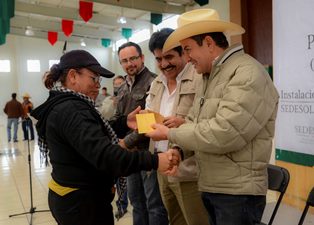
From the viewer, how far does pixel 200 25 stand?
1.40 metres

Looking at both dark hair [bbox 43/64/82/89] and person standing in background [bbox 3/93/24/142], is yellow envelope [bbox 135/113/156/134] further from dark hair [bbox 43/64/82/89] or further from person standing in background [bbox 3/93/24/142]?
person standing in background [bbox 3/93/24/142]

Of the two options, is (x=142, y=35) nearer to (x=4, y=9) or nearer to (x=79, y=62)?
(x=4, y=9)

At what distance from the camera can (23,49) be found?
14977 millimetres

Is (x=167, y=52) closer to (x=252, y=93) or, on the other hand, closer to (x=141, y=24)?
(x=252, y=93)

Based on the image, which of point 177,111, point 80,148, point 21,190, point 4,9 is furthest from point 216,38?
point 4,9

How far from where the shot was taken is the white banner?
2.17 meters

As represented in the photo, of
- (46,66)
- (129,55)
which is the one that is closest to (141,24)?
(46,66)

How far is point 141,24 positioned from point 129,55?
835 cm

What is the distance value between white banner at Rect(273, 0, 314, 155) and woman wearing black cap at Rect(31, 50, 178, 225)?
3.82 feet

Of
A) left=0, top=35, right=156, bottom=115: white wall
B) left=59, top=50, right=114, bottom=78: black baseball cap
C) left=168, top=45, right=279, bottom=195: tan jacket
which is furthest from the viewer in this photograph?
left=0, top=35, right=156, bottom=115: white wall

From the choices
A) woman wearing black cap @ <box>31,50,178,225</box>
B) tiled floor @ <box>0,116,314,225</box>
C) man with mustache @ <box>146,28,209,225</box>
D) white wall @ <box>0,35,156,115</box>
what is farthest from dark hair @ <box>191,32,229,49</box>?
white wall @ <box>0,35,156,115</box>

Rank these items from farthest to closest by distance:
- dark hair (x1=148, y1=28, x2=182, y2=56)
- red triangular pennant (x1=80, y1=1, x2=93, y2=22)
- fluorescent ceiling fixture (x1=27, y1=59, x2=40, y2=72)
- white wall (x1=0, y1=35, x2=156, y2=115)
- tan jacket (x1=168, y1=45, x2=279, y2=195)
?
fluorescent ceiling fixture (x1=27, y1=59, x2=40, y2=72) → white wall (x1=0, y1=35, x2=156, y2=115) → red triangular pennant (x1=80, y1=1, x2=93, y2=22) → dark hair (x1=148, y1=28, x2=182, y2=56) → tan jacket (x1=168, y1=45, x2=279, y2=195)

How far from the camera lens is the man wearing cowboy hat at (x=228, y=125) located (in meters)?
1.24

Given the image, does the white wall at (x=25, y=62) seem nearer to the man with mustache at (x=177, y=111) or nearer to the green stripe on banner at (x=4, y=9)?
the green stripe on banner at (x=4, y=9)
